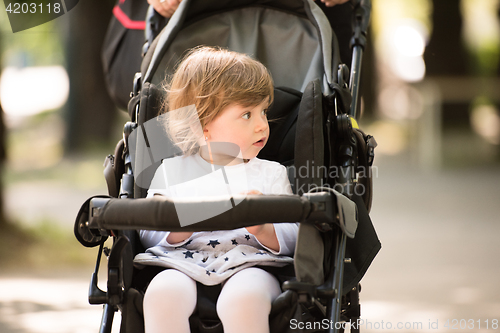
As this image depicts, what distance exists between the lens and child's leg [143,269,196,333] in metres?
1.53

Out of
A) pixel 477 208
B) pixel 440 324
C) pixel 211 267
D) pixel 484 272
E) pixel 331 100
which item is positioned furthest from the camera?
pixel 477 208

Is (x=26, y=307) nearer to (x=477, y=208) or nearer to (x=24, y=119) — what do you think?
(x=477, y=208)

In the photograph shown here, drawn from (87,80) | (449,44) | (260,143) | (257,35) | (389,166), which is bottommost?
(260,143)

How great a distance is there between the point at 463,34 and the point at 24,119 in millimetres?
11579

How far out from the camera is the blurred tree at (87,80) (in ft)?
25.6

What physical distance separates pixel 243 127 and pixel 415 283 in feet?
7.92

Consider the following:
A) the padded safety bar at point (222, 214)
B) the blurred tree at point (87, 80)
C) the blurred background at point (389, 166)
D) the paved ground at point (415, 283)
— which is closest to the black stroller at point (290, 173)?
the padded safety bar at point (222, 214)

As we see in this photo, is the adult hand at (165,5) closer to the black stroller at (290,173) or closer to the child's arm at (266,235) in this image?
the black stroller at (290,173)

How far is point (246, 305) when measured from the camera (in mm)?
1516

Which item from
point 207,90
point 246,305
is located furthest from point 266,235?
point 207,90

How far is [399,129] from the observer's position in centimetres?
1444

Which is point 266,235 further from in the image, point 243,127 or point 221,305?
point 243,127

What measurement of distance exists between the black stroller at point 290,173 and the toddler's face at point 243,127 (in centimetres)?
14

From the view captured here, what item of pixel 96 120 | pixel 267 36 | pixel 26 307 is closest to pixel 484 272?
pixel 267 36
